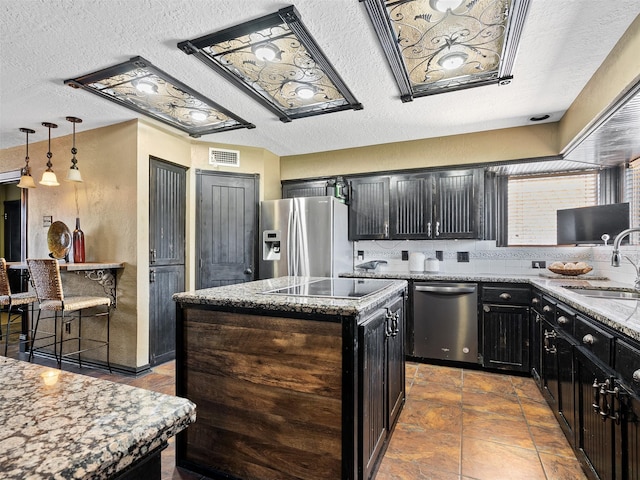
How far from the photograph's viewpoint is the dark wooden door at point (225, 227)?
402 centimetres

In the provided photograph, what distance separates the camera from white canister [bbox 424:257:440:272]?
4004mm

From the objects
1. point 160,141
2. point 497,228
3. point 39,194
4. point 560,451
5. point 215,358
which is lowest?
point 560,451

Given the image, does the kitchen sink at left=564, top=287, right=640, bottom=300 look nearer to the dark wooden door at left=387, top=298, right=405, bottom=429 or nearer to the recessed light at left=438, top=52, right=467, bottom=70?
the dark wooden door at left=387, top=298, right=405, bottom=429

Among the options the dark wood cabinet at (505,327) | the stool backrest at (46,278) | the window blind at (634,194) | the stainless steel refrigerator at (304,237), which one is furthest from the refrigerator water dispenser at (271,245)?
the window blind at (634,194)

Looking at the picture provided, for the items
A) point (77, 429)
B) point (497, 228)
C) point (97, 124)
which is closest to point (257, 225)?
point (97, 124)

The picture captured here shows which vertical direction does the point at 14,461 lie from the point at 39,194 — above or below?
below

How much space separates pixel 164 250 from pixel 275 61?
2.31 m

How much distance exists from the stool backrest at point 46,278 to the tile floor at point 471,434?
891 millimetres

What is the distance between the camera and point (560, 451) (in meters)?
2.05

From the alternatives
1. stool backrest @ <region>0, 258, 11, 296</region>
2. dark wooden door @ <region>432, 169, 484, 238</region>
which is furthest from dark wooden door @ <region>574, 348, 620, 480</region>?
stool backrest @ <region>0, 258, 11, 296</region>

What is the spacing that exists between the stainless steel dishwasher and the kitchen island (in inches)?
68.6

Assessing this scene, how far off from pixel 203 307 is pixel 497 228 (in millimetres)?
3383

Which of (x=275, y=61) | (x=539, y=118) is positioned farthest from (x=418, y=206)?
(x=275, y=61)

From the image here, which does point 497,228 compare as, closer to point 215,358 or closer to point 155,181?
point 215,358
